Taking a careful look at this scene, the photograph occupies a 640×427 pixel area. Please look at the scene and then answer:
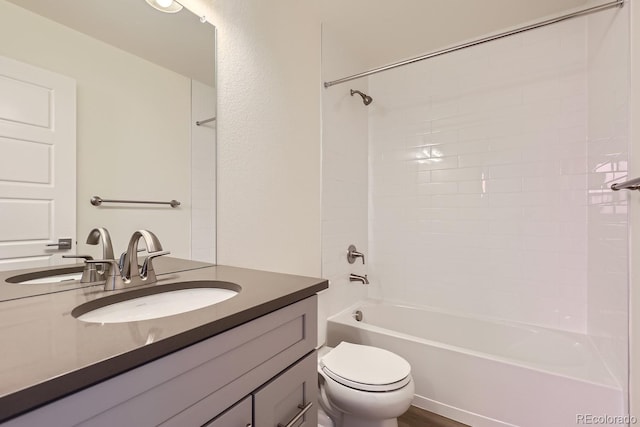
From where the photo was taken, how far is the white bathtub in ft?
4.54

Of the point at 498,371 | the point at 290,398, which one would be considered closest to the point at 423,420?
the point at 498,371

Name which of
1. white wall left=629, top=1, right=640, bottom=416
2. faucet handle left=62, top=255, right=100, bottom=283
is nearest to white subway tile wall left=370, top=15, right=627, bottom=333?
white wall left=629, top=1, right=640, bottom=416

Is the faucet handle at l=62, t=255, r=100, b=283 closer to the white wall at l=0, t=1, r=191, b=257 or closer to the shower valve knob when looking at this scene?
the white wall at l=0, t=1, r=191, b=257

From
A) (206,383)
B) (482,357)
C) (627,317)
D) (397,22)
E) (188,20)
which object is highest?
(397,22)

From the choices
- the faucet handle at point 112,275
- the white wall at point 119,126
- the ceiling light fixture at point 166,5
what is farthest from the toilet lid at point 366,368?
the ceiling light fixture at point 166,5

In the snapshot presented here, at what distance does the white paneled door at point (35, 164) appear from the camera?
75cm

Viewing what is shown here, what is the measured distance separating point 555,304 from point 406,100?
1858mm

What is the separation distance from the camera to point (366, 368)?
145 centimetres

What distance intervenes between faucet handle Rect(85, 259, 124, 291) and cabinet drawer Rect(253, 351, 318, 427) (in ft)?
1.72

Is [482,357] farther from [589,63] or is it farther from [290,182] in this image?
[589,63]

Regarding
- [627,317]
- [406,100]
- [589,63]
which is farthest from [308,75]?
[627,317]

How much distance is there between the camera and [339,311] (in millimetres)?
2201

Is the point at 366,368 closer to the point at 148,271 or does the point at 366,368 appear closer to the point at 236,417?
the point at 236,417

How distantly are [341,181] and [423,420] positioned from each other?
160cm
